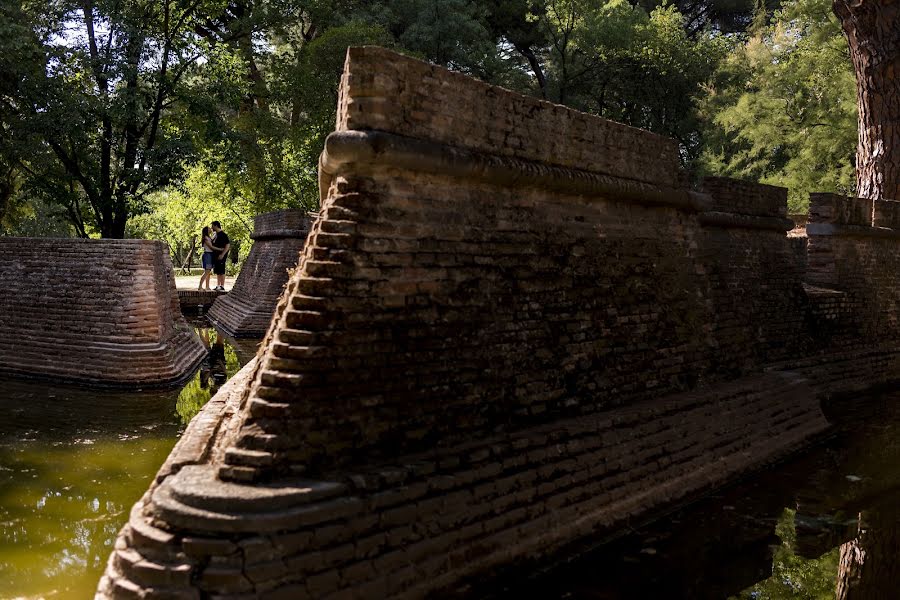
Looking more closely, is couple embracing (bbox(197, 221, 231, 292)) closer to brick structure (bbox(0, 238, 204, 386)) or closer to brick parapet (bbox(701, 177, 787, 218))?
brick structure (bbox(0, 238, 204, 386))

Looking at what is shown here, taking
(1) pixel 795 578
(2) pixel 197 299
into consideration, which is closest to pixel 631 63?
(2) pixel 197 299

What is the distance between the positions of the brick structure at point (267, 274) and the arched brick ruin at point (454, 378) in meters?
9.28

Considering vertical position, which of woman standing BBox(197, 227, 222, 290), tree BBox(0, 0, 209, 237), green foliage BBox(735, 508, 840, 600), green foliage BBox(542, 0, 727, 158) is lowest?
green foliage BBox(735, 508, 840, 600)

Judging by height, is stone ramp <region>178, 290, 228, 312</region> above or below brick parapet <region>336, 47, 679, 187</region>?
below

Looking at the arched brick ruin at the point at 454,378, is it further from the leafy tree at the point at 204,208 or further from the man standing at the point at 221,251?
the leafy tree at the point at 204,208

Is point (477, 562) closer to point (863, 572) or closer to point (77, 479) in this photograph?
point (863, 572)

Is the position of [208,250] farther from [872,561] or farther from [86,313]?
[872,561]

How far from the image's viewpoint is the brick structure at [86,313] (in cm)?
924

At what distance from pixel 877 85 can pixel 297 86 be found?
41.3 ft

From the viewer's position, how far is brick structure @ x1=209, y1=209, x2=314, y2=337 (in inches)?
570

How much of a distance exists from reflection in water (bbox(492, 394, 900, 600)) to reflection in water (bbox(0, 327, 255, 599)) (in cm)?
264

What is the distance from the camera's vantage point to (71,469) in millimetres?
6121

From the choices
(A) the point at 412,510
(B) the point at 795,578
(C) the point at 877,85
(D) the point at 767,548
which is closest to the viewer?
(A) the point at 412,510

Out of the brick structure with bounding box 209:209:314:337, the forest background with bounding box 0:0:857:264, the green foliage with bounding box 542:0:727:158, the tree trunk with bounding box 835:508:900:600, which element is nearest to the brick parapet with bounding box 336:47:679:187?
the tree trunk with bounding box 835:508:900:600
